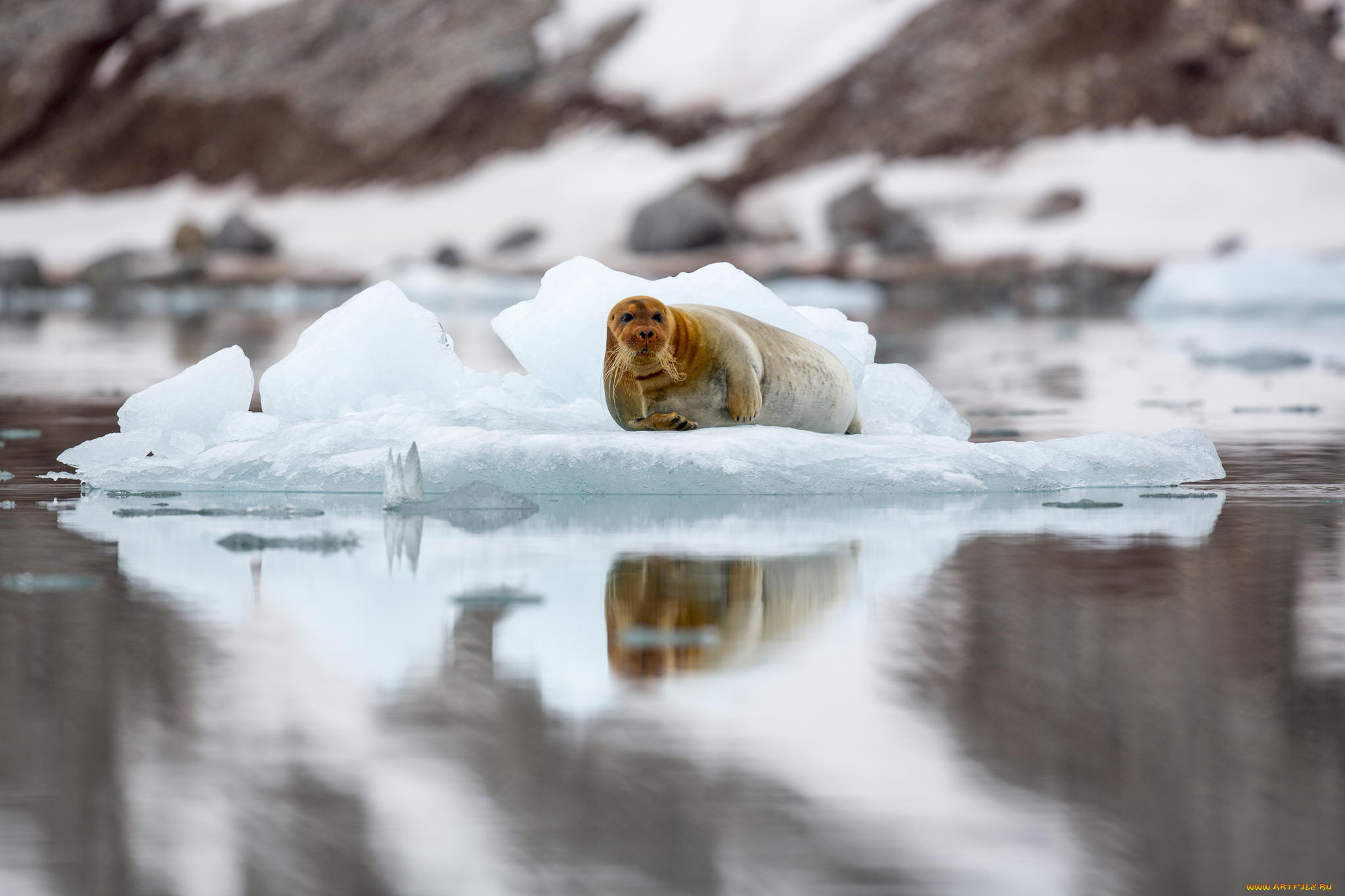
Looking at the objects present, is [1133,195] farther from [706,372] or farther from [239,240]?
[706,372]

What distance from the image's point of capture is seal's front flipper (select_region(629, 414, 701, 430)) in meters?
6.98

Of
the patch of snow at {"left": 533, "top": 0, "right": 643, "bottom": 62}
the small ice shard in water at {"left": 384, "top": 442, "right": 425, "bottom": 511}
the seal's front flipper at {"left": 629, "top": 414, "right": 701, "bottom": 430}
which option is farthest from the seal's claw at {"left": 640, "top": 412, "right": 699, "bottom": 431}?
the patch of snow at {"left": 533, "top": 0, "right": 643, "bottom": 62}

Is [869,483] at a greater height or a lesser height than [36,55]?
lesser

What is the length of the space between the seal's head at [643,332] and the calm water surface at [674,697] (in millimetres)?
518

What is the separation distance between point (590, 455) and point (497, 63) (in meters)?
59.3

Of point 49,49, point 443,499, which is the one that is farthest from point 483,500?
point 49,49

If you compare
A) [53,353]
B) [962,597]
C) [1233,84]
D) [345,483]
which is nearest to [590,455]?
[345,483]

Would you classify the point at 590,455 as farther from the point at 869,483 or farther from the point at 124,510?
the point at 124,510

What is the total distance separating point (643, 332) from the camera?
6.69 m

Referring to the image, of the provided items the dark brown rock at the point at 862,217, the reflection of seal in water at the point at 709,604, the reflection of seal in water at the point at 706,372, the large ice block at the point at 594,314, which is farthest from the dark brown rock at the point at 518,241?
the reflection of seal in water at the point at 709,604

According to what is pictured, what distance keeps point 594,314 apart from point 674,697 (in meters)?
4.20

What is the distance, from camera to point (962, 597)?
482 centimetres

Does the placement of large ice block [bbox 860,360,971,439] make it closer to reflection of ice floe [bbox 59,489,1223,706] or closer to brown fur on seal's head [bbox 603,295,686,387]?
reflection of ice floe [bbox 59,489,1223,706]


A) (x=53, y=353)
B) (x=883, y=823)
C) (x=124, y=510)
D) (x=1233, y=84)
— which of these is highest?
(x=1233, y=84)
